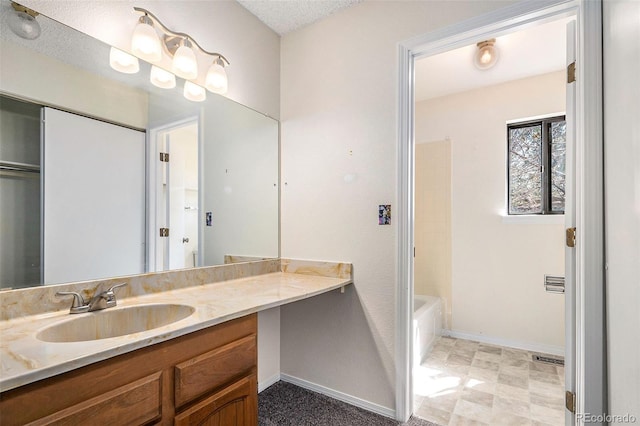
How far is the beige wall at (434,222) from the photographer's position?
10.1ft

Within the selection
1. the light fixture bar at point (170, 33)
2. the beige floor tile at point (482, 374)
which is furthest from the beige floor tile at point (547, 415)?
the light fixture bar at point (170, 33)

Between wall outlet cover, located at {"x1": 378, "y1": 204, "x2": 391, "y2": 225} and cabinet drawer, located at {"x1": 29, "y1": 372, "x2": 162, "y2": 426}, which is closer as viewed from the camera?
cabinet drawer, located at {"x1": 29, "y1": 372, "x2": 162, "y2": 426}

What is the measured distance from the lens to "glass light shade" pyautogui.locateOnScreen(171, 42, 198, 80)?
5.09ft

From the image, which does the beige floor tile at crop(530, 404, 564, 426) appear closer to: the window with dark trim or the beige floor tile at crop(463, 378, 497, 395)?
the beige floor tile at crop(463, 378, 497, 395)

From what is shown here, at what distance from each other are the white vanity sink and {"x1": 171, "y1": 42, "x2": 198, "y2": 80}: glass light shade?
115 cm

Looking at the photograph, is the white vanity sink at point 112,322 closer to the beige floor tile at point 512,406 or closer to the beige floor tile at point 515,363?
the beige floor tile at point 512,406

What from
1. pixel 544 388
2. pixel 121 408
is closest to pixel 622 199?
pixel 544 388

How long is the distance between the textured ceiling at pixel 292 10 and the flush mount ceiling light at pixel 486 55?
106 centimetres

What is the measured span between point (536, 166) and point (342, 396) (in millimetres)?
2595

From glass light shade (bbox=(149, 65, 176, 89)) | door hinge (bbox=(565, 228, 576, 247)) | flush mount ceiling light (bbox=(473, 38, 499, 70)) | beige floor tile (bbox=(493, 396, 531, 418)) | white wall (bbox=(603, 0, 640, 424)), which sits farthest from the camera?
flush mount ceiling light (bbox=(473, 38, 499, 70))

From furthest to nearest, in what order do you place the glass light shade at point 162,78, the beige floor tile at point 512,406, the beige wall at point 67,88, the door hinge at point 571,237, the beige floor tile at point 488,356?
the beige floor tile at point 488,356 → the beige floor tile at point 512,406 → the glass light shade at point 162,78 → the door hinge at point 571,237 → the beige wall at point 67,88

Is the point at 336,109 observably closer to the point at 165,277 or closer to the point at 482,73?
the point at 165,277

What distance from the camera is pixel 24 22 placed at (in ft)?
3.73

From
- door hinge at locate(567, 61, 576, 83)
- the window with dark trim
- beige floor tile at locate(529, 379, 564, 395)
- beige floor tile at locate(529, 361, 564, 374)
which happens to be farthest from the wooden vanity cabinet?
the window with dark trim
